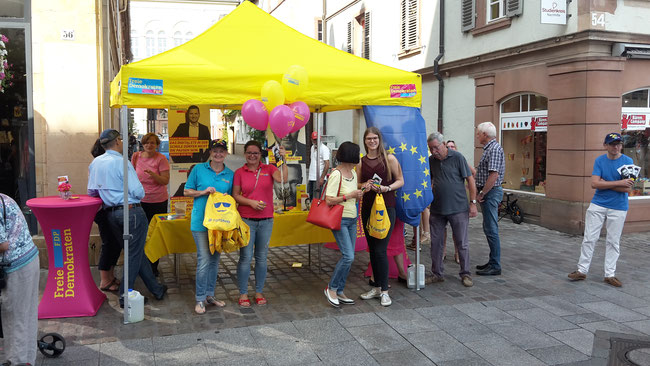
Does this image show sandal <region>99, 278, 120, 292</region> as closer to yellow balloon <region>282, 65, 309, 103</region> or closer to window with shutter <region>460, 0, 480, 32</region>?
yellow balloon <region>282, 65, 309, 103</region>

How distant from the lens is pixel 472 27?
1232 cm

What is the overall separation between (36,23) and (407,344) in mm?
5761

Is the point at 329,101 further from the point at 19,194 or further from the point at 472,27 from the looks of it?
the point at 472,27

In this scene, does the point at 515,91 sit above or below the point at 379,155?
above

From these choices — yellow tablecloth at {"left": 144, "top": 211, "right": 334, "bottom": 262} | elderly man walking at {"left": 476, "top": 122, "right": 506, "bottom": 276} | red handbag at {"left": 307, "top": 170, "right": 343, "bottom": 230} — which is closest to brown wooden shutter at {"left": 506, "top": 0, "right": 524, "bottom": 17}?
elderly man walking at {"left": 476, "top": 122, "right": 506, "bottom": 276}

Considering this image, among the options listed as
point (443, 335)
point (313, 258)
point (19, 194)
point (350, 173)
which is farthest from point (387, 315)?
point (19, 194)

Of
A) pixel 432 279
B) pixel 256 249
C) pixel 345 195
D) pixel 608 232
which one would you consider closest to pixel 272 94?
pixel 345 195

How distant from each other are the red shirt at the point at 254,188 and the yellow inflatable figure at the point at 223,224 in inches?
6.1

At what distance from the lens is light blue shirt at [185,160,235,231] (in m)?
5.05

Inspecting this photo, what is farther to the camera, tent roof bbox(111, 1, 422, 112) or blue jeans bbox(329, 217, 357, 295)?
blue jeans bbox(329, 217, 357, 295)

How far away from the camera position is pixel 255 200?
516cm

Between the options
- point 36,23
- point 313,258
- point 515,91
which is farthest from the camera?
point 515,91

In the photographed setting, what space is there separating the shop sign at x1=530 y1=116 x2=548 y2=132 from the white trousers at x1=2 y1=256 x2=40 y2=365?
9.47 meters

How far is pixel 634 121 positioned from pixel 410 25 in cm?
714
